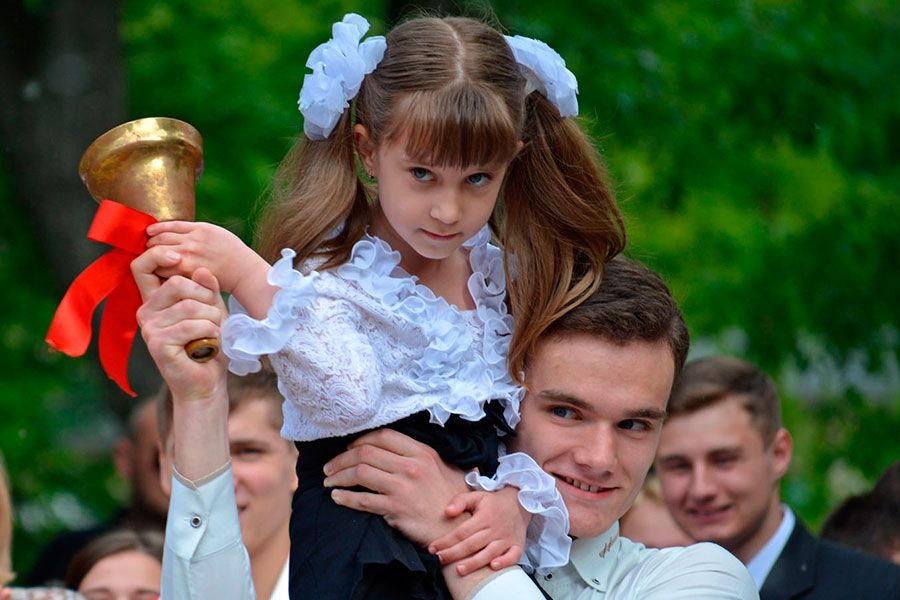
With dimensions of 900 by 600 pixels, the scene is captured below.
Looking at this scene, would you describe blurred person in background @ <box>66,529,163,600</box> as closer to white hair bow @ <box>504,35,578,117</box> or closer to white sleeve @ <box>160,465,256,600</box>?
white sleeve @ <box>160,465,256,600</box>

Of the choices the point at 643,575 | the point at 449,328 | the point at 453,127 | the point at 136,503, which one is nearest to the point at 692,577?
the point at 643,575

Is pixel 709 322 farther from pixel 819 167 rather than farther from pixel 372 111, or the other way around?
pixel 372 111

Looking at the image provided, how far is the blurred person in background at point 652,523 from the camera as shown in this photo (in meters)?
6.27

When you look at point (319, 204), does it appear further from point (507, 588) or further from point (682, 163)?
point (682, 163)

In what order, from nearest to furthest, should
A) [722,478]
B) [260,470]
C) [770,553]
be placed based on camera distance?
1. [260,470]
2. [770,553]
3. [722,478]

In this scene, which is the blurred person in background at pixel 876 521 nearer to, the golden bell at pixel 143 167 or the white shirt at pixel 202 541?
the white shirt at pixel 202 541

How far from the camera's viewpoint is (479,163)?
340 cm

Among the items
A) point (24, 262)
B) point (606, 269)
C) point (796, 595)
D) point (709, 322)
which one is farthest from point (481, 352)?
point (24, 262)

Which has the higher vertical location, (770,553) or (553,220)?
(553,220)

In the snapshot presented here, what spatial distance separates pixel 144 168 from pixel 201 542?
2.79 feet

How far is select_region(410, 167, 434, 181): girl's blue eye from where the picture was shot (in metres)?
3.41

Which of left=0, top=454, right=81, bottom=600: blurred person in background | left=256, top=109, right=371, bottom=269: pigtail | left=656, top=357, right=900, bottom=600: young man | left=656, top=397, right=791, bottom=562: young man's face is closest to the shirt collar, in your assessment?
left=256, top=109, right=371, bottom=269: pigtail

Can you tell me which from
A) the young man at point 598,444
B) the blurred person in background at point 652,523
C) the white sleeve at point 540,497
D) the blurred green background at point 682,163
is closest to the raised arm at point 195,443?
the young man at point 598,444

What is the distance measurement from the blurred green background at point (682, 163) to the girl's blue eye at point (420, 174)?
391 centimetres
